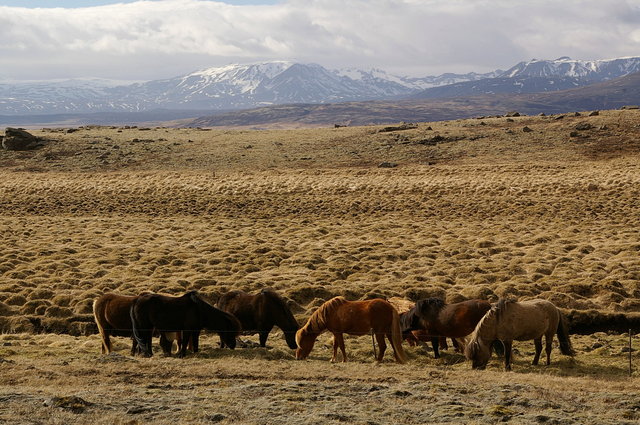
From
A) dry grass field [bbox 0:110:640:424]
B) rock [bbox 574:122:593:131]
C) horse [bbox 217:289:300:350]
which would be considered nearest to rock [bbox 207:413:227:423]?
dry grass field [bbox 0:110:640:424]

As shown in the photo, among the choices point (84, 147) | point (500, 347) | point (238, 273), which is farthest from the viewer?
point (84, 147)

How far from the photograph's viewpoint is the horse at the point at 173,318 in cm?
1700

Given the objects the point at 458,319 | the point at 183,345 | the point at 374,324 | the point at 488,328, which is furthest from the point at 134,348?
the point at 488,328

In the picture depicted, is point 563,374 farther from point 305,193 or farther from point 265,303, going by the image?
point 305,193

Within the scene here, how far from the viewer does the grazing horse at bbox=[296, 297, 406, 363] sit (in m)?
16.9

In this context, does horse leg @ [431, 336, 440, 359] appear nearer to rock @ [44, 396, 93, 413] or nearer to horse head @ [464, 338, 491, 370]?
horse head @ [464, 338, 491, 370]

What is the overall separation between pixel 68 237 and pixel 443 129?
57.7 meters

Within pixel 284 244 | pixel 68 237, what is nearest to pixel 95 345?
pixel 284 244

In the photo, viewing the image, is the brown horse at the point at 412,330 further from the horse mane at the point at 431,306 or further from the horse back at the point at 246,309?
the horse back at the point at 246,309

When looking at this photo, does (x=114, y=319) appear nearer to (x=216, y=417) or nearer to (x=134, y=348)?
(x=134, y=348)

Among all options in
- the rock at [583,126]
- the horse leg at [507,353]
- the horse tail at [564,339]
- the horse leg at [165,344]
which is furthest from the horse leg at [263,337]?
the rock at [583,126]

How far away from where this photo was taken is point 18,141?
270 feet

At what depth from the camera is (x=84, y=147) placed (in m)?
81.4

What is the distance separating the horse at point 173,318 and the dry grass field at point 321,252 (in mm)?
751
